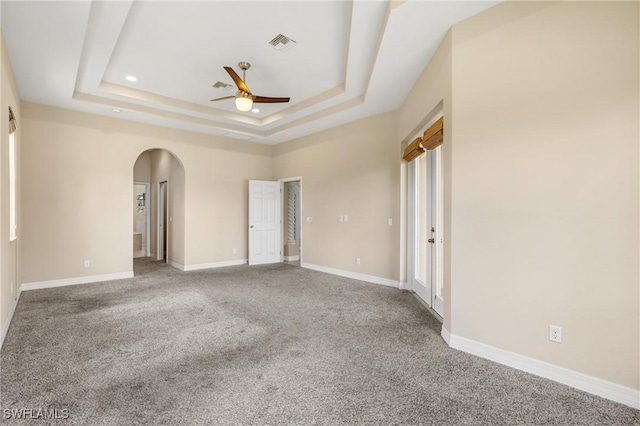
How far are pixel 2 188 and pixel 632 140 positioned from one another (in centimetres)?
509

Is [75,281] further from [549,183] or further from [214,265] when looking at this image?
[549,183]

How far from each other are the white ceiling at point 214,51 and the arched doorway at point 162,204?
1787 mm

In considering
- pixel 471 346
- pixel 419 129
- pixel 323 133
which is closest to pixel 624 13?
pixel 419 129

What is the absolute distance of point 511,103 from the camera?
2.47 metres

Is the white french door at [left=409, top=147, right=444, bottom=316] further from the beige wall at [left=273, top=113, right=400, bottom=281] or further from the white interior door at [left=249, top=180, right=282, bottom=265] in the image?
the white interior door at [left=249, top=180, right=282, bottom=265]

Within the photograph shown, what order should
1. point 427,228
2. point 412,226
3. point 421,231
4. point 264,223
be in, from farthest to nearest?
point 264,223 → point 412,226 → point 421,231 → point 427,228

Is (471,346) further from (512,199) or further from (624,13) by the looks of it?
(624,13)

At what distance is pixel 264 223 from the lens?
726cm

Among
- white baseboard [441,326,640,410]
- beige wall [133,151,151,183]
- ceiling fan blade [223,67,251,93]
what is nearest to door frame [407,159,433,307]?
white baseboard [441,326,640,410]

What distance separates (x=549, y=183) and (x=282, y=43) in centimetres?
294

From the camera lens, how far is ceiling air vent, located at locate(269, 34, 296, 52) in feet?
11.0

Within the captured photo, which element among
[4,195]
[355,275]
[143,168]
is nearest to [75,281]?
[4,195]

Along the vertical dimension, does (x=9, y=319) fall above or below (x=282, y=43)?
below

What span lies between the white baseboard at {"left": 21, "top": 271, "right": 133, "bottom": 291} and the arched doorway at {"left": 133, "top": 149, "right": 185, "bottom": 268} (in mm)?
1142
